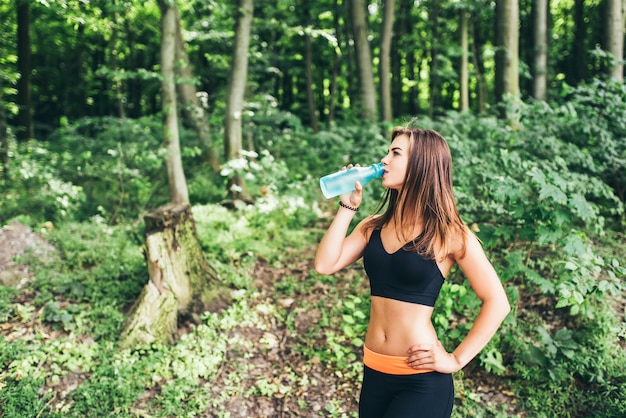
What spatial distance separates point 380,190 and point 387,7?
22.2ft

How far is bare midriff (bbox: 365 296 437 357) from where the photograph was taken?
2.08 meters

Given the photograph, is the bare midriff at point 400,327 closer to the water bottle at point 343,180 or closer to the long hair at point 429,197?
the long hair at point 429,197

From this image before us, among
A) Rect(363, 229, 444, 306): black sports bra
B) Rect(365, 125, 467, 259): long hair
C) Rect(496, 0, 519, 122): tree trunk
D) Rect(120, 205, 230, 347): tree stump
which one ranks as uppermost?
Rect(496, 0, 519, 122): tree trunk

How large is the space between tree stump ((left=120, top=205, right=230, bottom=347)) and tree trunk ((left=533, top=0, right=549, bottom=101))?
853cm

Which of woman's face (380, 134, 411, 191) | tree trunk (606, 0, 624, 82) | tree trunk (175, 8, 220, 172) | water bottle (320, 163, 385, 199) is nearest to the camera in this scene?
woman's face (380, 134, 411, 191)

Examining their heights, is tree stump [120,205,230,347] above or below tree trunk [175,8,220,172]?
below

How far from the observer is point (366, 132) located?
901 cm

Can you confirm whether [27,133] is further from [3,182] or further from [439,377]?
[439,377]

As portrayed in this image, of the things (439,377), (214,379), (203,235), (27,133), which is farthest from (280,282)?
(27,133)

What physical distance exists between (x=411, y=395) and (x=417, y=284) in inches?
19.7

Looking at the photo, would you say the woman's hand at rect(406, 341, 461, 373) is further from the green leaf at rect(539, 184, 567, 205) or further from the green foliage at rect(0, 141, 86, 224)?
the green foliage at rect(0, 141, 86, 224)

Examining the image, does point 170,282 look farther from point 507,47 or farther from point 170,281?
point 507,47

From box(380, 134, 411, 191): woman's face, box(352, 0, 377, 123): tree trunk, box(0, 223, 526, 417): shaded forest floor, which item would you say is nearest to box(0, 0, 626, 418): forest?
box(0, 223, 526, 417): shaded forest floor

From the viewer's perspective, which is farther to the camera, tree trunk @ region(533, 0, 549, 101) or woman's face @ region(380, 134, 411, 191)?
tree trunk @ region(533, 0, 549, 101)
